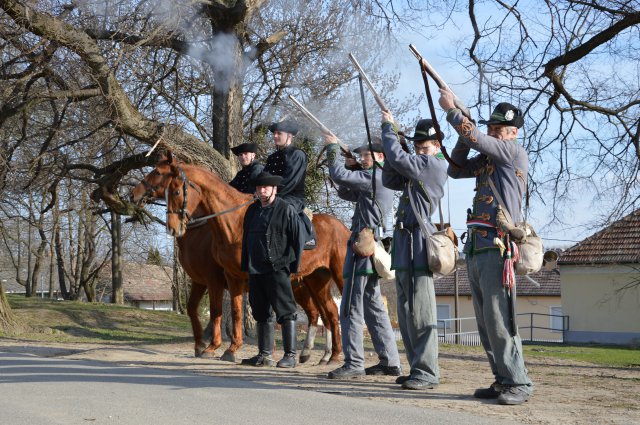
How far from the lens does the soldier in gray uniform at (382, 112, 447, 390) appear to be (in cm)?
696

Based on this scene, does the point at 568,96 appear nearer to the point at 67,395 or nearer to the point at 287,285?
the point at 287,285

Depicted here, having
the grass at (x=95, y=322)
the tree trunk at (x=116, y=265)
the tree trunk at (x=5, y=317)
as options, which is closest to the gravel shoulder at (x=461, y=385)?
the tree trunk at (x=5, y=317)

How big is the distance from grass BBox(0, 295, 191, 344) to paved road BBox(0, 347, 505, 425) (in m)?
9.01

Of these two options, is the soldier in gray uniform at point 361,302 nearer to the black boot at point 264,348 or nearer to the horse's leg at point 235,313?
the black boot at point 264,348

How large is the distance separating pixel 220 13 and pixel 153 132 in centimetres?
240

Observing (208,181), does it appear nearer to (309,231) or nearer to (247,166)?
(247,166)

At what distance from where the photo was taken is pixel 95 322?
68.4 feet

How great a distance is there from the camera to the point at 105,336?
56.2 feet

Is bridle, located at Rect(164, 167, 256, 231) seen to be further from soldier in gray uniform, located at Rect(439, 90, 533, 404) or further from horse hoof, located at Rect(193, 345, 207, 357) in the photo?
soldier in gray uniform, located at Rect(439, 90, 533, 404)

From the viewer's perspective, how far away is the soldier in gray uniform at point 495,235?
6.27 metres

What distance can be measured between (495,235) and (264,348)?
12.1 ft

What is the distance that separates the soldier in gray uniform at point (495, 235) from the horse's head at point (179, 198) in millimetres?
4023

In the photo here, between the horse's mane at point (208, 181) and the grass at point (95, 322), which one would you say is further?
the grass at point (95, 322)

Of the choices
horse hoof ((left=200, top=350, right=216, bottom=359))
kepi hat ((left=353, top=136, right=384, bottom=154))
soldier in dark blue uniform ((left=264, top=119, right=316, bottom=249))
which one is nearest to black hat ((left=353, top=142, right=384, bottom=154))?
kepi hat ((left=353, top=136, right=384, bottom=154))
